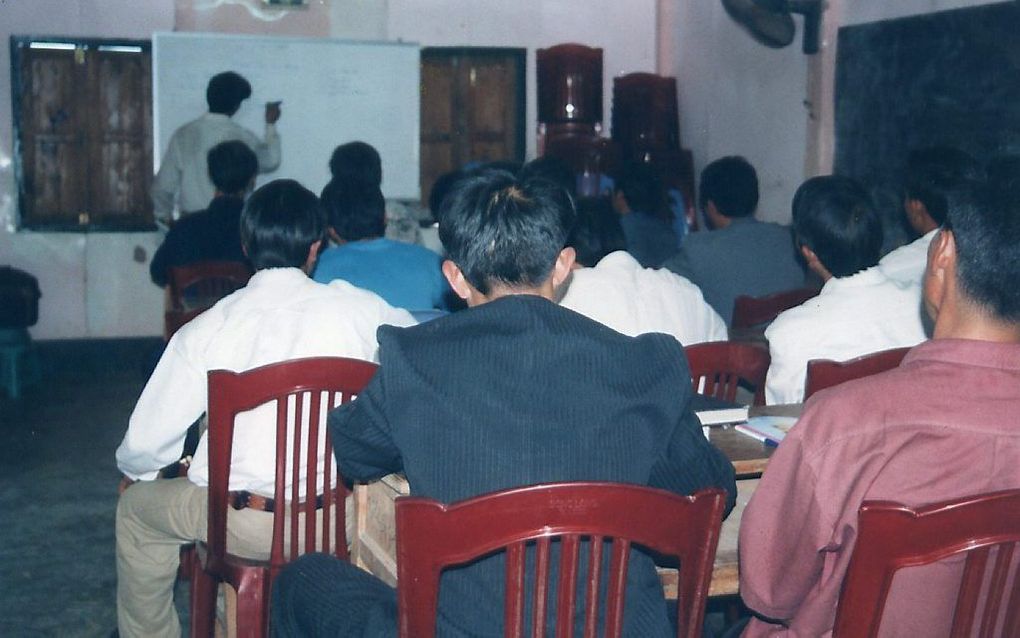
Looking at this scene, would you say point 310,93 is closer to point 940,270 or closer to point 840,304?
point 840,304

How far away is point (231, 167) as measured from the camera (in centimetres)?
418

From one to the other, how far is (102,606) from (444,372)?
2212 millimetres

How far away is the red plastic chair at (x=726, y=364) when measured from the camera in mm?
2344

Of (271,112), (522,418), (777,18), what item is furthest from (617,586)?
(271,112)

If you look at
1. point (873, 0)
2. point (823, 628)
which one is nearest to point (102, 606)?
point (823, 628)

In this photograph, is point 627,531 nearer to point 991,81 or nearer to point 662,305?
point 662,305

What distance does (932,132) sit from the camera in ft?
14.8

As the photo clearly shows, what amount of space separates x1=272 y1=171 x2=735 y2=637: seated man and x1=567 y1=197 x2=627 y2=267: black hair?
4.39 ft

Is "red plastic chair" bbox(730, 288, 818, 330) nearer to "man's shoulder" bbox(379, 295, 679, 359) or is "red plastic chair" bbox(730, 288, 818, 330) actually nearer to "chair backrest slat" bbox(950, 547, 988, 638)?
"man's shoulder" bbox(379, 295, 679, 359)

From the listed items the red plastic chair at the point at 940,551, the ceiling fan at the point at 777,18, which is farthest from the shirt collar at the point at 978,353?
the ceiling fan at the point at 777,18

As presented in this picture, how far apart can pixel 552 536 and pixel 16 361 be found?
17.6 ft

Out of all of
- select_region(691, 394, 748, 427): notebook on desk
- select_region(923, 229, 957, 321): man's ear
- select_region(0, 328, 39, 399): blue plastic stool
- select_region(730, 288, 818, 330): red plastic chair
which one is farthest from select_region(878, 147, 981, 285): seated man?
select_region(0, 328, 39, 399): blue plastic stool

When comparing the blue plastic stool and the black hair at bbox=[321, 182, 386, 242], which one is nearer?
the black hair at bbox=[321, 182, 386, 242]

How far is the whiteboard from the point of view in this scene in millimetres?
6414
